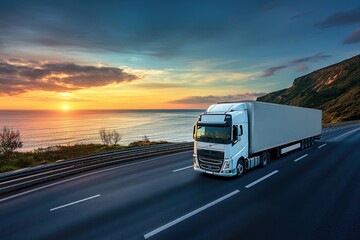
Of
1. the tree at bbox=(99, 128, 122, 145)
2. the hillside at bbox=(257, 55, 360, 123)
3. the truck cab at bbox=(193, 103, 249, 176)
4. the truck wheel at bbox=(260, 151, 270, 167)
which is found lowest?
the tree at bbox=(99, 128, 122, 145)

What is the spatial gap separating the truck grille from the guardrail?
759 centimetres

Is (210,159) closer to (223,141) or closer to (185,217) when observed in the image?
(223,141)

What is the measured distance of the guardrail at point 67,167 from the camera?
1172cm

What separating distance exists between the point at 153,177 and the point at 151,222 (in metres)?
5.44

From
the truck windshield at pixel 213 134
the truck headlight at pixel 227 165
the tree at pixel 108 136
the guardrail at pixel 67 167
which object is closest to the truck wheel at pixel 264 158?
the truck headlight at pixel 227 165

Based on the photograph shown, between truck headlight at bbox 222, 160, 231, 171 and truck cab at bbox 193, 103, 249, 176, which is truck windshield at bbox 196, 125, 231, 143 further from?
truck headlight at bbox 222, 160, 231, 171

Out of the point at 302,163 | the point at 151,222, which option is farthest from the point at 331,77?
the point at 151,222

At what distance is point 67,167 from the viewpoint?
49.4 ft

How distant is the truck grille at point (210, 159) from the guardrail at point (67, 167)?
299 inches

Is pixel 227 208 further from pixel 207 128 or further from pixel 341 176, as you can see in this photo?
pixel 341 176

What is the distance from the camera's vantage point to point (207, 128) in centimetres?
1260

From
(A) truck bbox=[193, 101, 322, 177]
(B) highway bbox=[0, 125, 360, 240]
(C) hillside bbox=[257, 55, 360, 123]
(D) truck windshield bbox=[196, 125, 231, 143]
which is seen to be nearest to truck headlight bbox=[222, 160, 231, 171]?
(A) truck bbox=[193, 101, 322, 177]

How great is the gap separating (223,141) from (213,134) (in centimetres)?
74

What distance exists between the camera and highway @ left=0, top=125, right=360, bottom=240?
22.3ft
